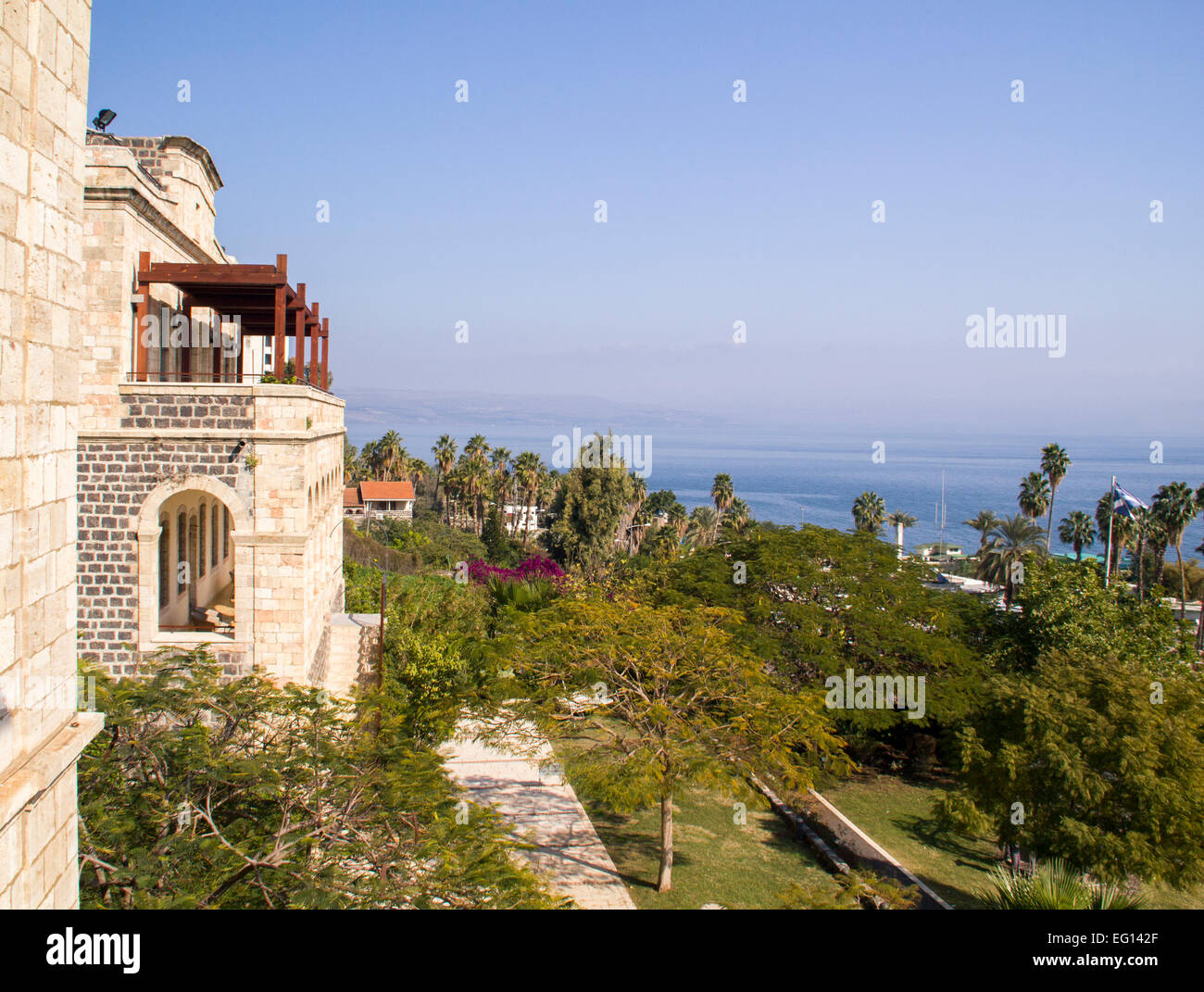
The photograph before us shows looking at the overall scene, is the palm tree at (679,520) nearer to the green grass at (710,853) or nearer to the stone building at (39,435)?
the green grass at (710,853)

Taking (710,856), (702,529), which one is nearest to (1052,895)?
(710,856)

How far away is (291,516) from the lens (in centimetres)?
1407

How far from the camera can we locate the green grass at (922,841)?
1531 cm

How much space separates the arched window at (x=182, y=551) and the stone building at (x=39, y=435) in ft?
46.6

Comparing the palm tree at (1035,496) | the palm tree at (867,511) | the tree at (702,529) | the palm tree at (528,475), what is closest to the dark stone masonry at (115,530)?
the tree at (702,529)

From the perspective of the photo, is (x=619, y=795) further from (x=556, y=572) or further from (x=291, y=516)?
(x=556, y=572)

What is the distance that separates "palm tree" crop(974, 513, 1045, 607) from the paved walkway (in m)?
31.5

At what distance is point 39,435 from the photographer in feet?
12.9

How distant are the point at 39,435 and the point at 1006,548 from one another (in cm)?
4861

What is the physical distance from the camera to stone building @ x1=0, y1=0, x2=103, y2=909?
145 inches

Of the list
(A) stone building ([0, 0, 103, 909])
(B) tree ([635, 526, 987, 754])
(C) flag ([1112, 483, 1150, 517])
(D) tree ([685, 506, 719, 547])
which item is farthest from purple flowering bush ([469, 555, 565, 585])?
(A) stone building ([0, 0, 103, 909])

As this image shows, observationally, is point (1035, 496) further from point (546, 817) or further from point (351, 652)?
point (351, 652)
